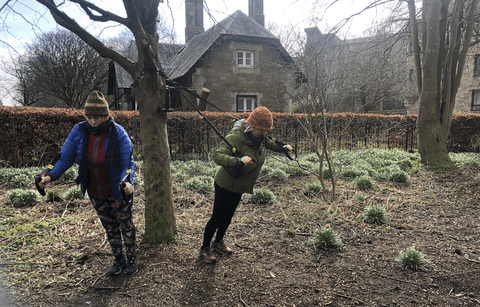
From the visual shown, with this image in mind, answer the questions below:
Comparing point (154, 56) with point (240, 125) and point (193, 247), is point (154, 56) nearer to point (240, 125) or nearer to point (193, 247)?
point (240, 125)

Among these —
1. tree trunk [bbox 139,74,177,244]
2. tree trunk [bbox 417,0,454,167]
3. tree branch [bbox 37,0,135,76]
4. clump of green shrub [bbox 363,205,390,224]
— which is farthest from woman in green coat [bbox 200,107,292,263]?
tree trunk [bbox 417,0,454,167]

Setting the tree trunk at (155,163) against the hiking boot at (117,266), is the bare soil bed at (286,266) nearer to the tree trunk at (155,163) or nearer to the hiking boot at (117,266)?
the hiking boot at (117,266)

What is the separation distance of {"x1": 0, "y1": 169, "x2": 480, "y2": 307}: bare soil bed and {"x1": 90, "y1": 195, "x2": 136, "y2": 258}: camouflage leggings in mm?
330

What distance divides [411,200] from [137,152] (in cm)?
744

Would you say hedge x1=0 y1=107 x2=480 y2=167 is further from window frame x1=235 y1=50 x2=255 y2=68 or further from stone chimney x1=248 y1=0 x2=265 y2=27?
stone chimney x1=248 y1=0 x2=265 y2=27

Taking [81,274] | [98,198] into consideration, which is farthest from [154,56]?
[81,274]

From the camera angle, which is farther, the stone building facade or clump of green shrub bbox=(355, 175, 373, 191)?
the stone building facade

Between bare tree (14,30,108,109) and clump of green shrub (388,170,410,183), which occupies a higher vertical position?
bare tree (14,30,108,109)

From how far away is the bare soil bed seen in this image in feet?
9.03

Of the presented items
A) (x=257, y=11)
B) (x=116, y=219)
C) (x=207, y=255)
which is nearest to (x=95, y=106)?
(x=116, y=219)

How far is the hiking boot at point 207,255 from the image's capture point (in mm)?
3324

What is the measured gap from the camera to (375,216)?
457 cm

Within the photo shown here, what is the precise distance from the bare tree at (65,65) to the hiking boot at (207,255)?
80.7ft

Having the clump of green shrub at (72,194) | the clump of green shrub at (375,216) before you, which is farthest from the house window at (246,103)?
the clump of green shrub at (375,216)
